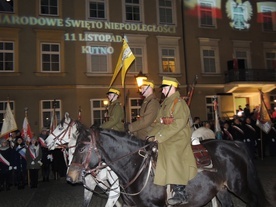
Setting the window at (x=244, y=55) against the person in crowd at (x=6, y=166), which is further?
the window at (x=244, y=55)

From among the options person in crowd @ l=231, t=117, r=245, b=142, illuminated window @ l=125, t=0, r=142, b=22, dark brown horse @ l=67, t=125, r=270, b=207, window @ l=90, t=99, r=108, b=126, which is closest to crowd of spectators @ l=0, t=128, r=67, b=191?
dark brown horse @ l=67, t=125, r=270, b=207

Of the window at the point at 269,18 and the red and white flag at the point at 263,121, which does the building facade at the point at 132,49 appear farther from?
the red and white flag at the point at 263,121

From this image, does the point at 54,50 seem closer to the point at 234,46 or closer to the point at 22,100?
the point at 22,100

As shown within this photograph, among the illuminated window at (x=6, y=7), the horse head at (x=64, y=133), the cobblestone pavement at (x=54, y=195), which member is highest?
the illuminated window at (x=6, y=7)

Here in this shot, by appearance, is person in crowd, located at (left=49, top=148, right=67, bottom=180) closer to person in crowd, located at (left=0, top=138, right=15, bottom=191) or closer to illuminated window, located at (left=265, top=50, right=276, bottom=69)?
person in crowd, located at (left=0, top=138, right=15, bottom=191)

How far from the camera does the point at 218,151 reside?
585 cm

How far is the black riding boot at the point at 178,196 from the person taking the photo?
472 cm

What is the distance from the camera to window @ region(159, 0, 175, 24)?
78.3 ft

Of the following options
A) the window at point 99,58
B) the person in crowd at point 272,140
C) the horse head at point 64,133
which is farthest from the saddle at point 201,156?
the window at point 99,58

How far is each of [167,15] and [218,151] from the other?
64.6 ft

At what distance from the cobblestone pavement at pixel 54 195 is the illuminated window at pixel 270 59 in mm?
15819

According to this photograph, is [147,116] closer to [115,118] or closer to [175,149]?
[175,149]

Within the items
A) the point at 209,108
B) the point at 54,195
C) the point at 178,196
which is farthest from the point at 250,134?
the point at 178,196

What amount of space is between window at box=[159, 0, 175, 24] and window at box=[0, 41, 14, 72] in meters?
10.7
